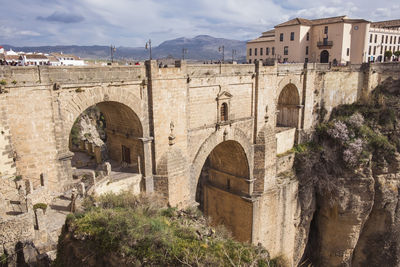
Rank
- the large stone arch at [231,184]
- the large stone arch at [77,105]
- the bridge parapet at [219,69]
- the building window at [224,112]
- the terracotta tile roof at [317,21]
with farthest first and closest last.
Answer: the terracotta tile roof at [317,21] < the large stone arch at [231,184] < the building window at [224,112] < the bridge parapet at [219,69] < the large stone arch at [77,105]

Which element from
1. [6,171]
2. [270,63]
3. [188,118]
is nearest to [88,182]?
[6,171]

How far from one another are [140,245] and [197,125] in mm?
8659

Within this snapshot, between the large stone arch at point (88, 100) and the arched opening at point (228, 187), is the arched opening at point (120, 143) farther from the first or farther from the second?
the arched opening at point (228, 187)

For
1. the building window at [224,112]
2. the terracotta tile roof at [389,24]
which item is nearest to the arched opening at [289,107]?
the building window at [224,112]

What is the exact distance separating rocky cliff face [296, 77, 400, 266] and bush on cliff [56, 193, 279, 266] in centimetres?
1484

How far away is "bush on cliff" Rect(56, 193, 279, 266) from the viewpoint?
7324mm

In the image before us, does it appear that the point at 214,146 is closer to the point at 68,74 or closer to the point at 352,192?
the point at 68,74

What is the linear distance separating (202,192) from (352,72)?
15.7 m

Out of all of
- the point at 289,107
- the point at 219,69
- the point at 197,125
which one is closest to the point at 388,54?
the point at 289,107

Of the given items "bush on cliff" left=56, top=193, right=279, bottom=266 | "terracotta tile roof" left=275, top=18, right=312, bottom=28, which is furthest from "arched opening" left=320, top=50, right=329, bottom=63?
"bush on cliff" left=56, top=193, right=279, bottom=266

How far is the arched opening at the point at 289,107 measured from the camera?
2208 centimetres

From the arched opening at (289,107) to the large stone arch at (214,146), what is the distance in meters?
5.74

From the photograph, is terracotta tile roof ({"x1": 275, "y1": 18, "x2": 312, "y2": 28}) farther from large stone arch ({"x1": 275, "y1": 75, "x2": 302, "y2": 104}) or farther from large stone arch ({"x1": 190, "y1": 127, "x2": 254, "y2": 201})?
large stone arch ({"x1": 190, "y1": 127, "x2": 254, "y2": 201})

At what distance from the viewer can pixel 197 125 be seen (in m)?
15.5
